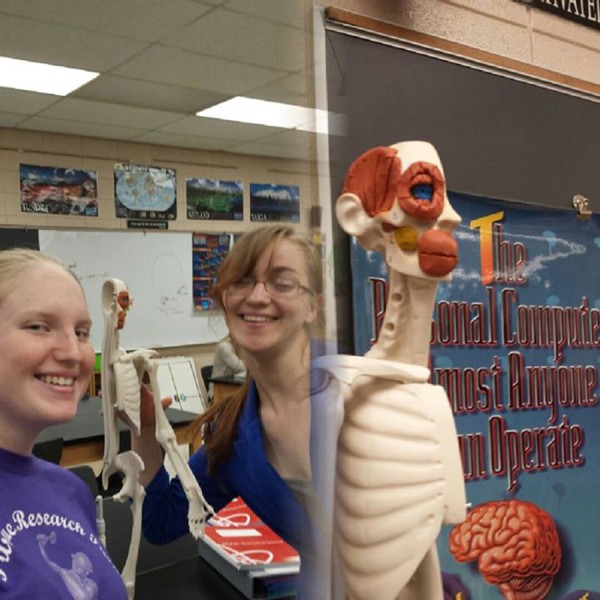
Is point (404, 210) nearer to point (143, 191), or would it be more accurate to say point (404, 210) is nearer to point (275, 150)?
point (275, 150)

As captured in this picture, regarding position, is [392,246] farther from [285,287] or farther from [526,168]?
[526,168]

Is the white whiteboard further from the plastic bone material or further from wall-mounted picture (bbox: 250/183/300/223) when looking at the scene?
the plastic bone material

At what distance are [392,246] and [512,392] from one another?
608 mm

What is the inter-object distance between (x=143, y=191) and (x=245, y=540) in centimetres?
65

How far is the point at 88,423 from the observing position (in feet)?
2.83

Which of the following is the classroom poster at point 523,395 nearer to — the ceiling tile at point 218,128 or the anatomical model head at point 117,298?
the ceiling tile at point 218,128

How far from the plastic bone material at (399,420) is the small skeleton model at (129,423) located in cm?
21

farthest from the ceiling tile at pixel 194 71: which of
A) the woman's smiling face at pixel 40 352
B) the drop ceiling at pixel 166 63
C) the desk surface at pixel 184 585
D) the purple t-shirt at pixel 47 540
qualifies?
the desk surface at pixel 184 585

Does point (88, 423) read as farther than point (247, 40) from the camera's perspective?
No

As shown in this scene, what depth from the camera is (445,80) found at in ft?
3.42

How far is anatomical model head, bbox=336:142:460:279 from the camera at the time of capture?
579 millimetres

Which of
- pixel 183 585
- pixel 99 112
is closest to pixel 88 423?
pixel 183 585

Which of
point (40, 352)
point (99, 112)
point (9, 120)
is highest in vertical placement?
point (99, 112)

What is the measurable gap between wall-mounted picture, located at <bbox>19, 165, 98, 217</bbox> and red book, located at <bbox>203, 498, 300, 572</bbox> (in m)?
0.61
